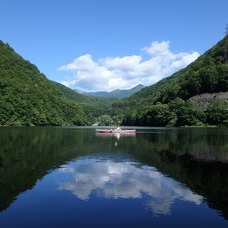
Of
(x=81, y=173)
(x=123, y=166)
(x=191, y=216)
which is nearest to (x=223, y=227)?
(x=191, y=216)

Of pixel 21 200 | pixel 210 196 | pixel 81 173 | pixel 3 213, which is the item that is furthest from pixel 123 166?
pixel 3 213

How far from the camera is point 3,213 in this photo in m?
15.7

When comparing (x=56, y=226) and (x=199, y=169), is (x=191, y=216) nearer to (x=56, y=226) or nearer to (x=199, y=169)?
(x=56, y=226)

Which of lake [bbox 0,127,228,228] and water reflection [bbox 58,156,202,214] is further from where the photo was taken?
water reflection [bbox 58,156,202,214]

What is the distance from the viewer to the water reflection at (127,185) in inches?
766

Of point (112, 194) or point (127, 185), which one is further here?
point (127, 185)

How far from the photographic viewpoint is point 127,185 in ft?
77.1

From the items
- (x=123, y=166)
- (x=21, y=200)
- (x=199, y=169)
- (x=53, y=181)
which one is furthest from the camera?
(x=123, y=166)

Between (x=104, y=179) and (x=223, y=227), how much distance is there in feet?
42.3

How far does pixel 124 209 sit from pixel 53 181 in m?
8.98

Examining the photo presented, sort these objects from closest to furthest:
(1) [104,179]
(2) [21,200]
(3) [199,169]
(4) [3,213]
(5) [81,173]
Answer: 1. (4) [3,213]
2. (2) [21,200]
3. (1) [104,179]
4. (5) [81,173]
5. (3) [199,169]

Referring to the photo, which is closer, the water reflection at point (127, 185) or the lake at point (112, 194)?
the lake at point (112, 194)

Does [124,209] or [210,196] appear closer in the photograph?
[124,209]

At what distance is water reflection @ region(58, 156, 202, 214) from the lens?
19469 mm
